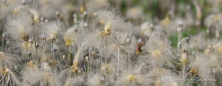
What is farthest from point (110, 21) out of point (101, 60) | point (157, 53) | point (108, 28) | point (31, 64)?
point (31, 64)

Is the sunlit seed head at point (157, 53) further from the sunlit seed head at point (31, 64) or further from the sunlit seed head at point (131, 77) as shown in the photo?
the sunlit seed head at point (31, 64)

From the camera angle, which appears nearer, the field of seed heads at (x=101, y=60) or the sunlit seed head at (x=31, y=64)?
the field of seed heads at (x=101, y=60)

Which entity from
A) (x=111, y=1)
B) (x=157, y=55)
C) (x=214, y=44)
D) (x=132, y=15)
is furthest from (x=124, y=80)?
(x=111, y=1)

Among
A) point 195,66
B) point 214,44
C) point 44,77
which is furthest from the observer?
point 214,44

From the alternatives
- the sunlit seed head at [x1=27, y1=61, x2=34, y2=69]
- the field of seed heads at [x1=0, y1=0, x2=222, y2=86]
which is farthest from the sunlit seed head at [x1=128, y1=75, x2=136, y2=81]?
the sunlit seed head at [x1=27, y1=61, x2=34, y2=69]

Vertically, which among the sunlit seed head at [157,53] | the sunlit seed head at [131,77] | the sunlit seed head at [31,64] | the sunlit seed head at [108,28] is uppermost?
the sunlit seed head at [108,28]

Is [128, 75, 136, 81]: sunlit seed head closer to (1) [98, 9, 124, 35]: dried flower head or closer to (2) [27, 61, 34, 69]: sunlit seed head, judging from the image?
(1) [98, 9, 124, 35]: dried flower head

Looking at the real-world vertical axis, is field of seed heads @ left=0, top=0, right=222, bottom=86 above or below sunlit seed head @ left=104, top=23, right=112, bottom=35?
below

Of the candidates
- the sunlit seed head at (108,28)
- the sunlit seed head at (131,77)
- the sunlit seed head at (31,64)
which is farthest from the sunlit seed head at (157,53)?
the sunlit seed head at (31,64)

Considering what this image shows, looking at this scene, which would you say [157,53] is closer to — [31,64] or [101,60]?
[101,60]

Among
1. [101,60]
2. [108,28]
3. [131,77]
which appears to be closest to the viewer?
[131,77]

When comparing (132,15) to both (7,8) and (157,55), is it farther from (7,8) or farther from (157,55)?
(157,55)
